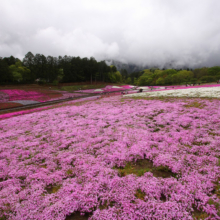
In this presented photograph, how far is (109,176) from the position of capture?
5.17 metres

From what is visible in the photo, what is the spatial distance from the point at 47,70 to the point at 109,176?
8456cm

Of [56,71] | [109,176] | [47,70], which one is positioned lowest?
[109,176]

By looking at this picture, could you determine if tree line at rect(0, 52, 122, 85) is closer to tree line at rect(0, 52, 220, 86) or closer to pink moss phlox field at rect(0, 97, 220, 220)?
tree line at rect(0, 52, 220, 86)

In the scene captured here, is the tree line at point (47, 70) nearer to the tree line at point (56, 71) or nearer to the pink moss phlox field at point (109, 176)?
the tree line at point (56, 71)

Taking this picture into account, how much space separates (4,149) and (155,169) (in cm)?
1000

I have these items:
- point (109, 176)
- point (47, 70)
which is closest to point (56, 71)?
point (47, 70)

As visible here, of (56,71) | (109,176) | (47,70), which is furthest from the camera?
(56,71)

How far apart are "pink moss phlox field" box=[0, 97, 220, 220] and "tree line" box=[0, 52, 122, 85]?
248 feet

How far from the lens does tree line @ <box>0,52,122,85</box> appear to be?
7056 centimetres

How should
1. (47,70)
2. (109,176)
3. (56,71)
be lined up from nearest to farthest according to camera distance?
(109,176)
(47,70)
(56,71)

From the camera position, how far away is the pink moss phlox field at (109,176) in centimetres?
384

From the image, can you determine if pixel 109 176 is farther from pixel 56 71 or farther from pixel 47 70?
pixel 47 70

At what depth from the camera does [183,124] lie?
10.3m

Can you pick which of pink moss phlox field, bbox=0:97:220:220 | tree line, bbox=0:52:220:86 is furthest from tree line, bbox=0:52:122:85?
pink moss phlox field, bbox=0:97:220:220
